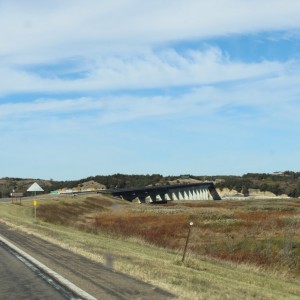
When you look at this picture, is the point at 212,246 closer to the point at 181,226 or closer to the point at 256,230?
the point at 256,230

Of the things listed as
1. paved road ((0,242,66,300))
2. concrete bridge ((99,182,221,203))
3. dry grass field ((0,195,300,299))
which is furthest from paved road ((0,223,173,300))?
concrete bridge ((99,182,221,203))

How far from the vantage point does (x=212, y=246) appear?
29.9 m

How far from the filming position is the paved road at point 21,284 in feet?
32.0

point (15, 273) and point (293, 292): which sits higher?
point (15, 273)

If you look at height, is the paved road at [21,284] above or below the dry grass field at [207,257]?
above

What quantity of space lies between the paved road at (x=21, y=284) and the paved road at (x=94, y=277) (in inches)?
25.6

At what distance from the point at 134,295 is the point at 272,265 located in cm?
1443

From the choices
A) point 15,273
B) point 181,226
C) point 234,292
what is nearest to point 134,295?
point 234,292

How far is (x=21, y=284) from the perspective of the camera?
36.2 ft

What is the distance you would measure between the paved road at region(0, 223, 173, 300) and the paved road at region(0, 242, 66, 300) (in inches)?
25.6

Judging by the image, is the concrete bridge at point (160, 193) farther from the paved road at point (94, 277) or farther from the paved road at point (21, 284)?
the paved road at point (21, 284)

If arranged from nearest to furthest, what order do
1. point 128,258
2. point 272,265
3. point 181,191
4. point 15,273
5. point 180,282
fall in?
point 180,282 < point 15,273 < point 128,258 < point 272,265 < point 181,191

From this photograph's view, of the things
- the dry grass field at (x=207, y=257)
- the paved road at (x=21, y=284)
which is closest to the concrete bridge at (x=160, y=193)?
the dry grass field at (x=207, y=257)

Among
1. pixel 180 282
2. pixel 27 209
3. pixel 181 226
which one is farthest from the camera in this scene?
pixel 27 209
